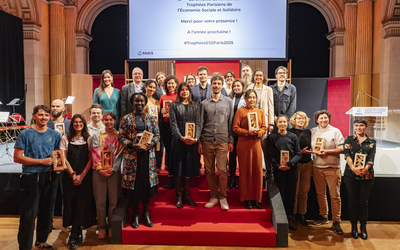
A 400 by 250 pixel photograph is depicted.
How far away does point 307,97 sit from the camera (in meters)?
7.70

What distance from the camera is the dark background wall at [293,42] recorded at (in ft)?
38.7

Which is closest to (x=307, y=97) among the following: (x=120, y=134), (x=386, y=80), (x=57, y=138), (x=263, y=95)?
(x=386, y=80)

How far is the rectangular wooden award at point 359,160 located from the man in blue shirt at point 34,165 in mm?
3712

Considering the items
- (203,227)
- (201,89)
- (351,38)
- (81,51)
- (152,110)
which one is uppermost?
(351,38)

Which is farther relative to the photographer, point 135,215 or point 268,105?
point 268,105

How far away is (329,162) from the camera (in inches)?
151

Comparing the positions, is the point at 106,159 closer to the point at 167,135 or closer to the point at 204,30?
the point at 167,135

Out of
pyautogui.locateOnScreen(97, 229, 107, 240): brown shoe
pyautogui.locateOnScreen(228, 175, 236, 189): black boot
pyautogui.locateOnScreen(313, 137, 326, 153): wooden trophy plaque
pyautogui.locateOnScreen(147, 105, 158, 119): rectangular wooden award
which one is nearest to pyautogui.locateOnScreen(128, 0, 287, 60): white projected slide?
pyautogui.locateOnScreen(147, 105, 158, 119): rectangular wooden award

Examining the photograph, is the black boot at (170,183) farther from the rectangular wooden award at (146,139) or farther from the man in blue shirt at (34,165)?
the man in blue shirt at (34,165)

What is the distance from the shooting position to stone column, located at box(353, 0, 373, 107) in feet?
31.7

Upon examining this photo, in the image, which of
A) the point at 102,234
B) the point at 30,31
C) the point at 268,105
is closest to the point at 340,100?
the point at 268,105

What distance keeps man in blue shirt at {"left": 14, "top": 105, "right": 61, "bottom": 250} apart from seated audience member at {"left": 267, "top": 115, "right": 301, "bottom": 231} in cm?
278

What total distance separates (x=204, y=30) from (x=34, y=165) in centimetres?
396

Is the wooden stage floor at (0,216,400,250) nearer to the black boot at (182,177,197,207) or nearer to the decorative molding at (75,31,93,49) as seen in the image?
the black boot at (182,177,197,207)
